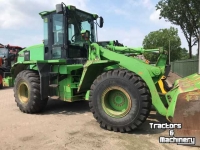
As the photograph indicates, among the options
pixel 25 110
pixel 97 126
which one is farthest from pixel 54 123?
pixel 25 110

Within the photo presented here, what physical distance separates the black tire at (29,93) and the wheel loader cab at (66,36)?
738 millimetres

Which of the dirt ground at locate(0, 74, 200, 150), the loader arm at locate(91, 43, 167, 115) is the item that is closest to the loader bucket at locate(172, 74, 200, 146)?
the dirt ground at locate(0, 74, 200, 150)

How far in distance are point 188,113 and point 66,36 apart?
3.78 meters

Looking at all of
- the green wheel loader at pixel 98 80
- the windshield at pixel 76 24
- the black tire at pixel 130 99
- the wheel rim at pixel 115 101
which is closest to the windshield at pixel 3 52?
the green wheel loader at pixel 98 80

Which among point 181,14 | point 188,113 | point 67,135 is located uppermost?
point 181,14

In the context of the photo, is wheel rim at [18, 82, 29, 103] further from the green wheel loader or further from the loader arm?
the loader arm

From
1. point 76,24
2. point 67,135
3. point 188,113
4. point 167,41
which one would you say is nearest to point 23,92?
point 76,24

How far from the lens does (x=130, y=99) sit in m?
4.49

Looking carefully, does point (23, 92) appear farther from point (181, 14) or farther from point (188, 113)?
point (181, 14)

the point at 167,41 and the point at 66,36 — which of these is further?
the point at 167,41

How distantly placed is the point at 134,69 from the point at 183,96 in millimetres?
1271

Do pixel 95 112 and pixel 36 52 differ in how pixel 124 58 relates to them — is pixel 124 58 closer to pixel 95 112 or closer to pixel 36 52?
pixel 95 112

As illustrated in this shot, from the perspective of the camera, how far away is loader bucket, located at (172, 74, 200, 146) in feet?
12.5

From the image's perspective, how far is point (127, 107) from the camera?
4562mm
